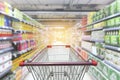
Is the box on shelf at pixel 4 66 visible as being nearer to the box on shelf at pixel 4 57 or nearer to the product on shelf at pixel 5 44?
the box on shelf at pixel 4 57

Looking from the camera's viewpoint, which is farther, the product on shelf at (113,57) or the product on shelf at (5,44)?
the product on shelf at (5,44)

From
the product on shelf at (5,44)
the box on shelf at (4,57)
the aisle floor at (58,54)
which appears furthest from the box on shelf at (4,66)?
the aisle floor at (58,54)

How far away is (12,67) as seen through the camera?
4156 millimetres

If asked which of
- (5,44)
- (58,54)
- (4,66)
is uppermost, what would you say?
(5,44)

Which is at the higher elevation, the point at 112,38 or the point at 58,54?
the point at 112,38

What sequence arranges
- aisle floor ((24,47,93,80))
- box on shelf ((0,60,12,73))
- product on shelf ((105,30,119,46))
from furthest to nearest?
aisle floor ((24,47,93,80))
box on shelf ((0,60,12,73))
product on shelf ((105,30,119,46))

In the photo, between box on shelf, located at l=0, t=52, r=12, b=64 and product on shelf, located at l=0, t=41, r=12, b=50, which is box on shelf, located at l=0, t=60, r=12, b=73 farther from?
product on shelf, located at l=0, t=41, r=12, b=50

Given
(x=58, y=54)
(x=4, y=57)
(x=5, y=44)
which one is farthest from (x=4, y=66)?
(x=58, y=54)

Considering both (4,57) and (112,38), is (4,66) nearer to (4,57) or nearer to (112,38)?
(4,57)

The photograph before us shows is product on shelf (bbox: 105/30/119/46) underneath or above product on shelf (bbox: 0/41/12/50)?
above

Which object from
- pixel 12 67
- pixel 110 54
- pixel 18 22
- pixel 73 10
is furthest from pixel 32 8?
pixel 110 54

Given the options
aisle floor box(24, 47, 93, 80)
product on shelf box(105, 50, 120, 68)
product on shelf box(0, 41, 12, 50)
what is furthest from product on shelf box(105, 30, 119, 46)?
product on shelf box(0, 41, 12, 50)

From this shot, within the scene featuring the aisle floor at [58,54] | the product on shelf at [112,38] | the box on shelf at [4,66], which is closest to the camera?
the product on shelf at [112,38]

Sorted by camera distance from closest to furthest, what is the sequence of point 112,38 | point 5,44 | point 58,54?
point 112,38
point 5,44
point 58,54
